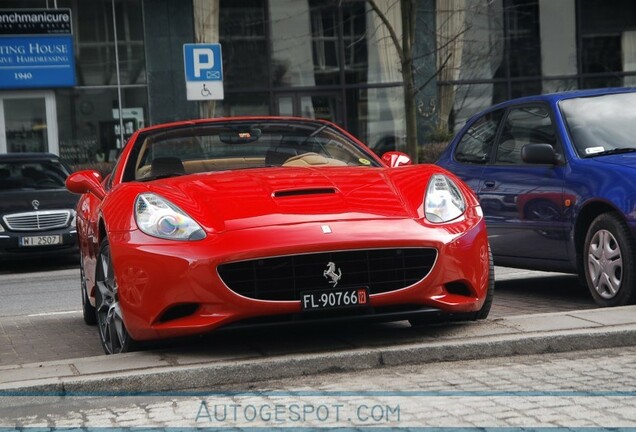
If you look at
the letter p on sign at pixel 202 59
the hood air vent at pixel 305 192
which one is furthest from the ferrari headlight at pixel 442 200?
the letter p on sign at pixel 202 59

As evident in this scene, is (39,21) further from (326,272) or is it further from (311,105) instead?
(326,272)

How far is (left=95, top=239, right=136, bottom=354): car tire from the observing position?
6242mm

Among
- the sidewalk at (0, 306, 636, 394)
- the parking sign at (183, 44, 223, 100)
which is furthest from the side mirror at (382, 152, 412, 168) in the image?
the parking sign at (183, 44, 223, 100)

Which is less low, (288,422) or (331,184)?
(331,184)

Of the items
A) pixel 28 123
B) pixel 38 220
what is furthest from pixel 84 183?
pixel 28 123

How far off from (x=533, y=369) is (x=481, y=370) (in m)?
0.25

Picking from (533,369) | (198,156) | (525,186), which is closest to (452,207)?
(533,369)

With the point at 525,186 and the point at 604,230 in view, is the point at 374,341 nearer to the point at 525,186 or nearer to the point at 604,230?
the point at 604,230

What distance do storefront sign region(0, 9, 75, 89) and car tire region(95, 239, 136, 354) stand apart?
18898 mm

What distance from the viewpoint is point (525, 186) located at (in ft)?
28.6

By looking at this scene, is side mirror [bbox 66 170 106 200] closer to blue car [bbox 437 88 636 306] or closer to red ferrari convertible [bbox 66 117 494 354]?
red ferrari convertible [bbox 66 117 494 354]

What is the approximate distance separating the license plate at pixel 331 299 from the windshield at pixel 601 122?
3033 mm

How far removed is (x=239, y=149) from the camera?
721 centimetres

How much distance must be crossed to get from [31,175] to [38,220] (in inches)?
53.1
